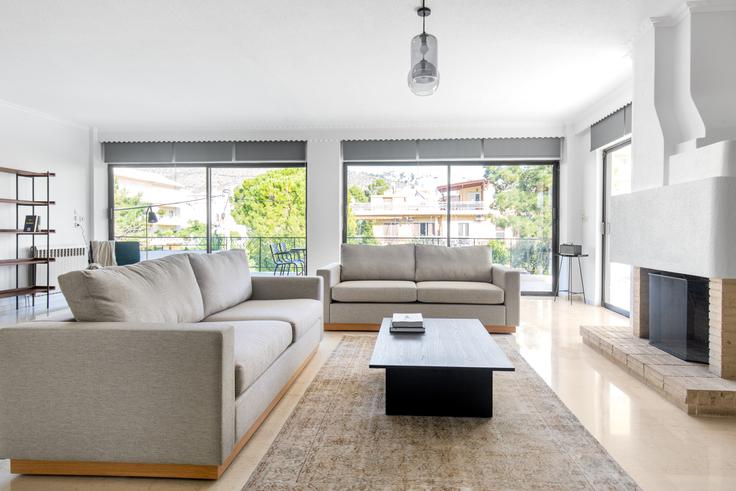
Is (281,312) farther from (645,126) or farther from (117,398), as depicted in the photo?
(645,126)

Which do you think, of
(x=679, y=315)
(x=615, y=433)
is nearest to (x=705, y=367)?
(x=679, y=315)

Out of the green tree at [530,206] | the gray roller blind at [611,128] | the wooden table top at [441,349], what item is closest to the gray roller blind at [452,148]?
the green tree at [530,206]

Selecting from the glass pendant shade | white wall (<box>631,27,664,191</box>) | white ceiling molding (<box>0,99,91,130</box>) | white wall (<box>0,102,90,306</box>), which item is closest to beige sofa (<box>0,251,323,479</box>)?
the glass pendant shade

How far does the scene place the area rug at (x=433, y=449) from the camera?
6.31 feet

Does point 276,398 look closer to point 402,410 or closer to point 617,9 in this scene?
point 402,410

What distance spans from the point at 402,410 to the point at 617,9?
3.24 m

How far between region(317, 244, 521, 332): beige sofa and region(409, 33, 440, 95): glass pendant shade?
2.16 meters

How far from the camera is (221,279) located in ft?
11.4

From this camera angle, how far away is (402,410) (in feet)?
8.63

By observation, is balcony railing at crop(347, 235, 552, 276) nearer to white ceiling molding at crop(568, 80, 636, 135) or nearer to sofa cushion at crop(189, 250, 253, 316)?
white ceiling molding at crop(568, 80, 636, 135)

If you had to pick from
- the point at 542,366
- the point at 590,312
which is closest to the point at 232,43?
the point at 542,366

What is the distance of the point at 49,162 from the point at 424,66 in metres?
5.96

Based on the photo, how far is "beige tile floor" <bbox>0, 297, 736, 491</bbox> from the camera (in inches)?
75.9

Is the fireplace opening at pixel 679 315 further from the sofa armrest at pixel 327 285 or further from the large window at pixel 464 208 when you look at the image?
the large window at pixel 464 208
